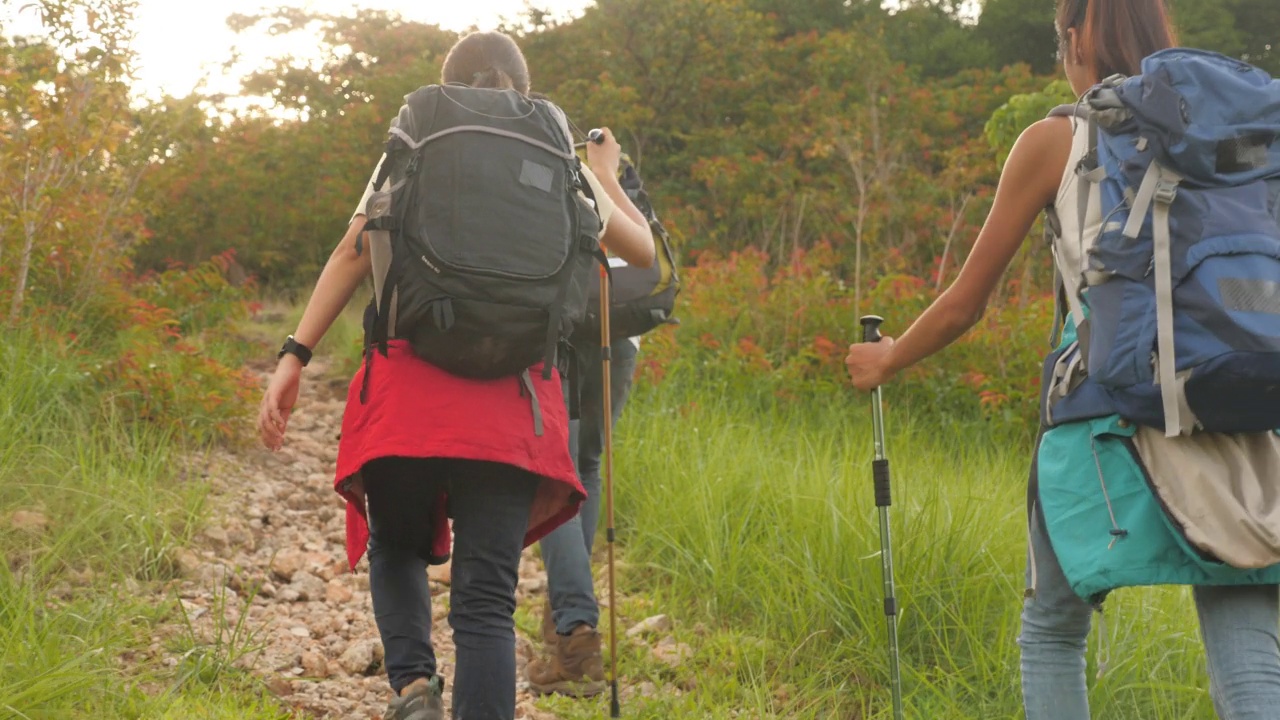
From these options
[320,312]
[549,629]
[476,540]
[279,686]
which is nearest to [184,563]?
[279,686]

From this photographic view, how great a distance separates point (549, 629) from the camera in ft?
13.3

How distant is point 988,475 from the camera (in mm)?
5527

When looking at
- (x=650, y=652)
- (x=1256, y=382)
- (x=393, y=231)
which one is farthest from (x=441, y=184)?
(x=650, y=652)

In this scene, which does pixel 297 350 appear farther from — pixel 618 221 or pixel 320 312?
pixel 618 221

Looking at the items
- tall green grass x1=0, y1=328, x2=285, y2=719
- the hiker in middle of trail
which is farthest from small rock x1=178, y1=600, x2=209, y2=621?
the hiker in middle of trail

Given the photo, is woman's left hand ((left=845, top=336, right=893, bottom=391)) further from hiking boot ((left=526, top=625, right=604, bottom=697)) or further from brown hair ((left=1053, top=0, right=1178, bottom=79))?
hiking boot ((left=526, top=625, right=604, bottom=697))

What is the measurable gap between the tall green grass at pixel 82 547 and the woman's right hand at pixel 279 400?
79cm

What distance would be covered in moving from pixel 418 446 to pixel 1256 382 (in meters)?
1.56

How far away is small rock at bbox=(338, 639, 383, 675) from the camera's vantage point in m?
3.99

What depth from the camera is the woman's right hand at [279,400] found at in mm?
2701

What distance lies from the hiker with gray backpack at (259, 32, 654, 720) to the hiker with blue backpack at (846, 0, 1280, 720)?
0.97m

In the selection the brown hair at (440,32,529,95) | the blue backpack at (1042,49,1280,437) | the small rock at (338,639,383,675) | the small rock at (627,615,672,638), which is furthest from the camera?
the small rock at (627,615,672,638)

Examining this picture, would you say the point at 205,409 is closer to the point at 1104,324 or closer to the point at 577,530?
the point at 577,530

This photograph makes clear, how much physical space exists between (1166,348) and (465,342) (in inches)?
52.6
